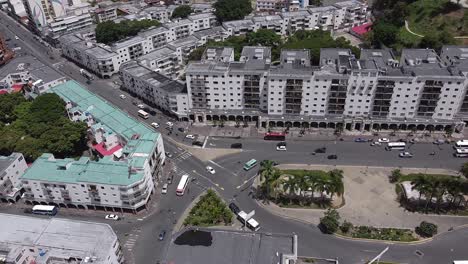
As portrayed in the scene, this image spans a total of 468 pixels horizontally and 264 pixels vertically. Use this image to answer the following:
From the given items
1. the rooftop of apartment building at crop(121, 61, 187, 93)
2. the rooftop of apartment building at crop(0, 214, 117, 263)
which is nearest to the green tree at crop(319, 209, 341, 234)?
the rooftop of apartment building at crop(0, 214, 117, 263)

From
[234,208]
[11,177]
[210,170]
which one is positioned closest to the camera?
[234,208]

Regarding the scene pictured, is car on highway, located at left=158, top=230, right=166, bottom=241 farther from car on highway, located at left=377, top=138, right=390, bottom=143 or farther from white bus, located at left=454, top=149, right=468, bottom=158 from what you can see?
white bus, located at left=454, top=149, right=468, bottom=158

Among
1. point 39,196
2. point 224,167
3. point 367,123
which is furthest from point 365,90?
point 39,196

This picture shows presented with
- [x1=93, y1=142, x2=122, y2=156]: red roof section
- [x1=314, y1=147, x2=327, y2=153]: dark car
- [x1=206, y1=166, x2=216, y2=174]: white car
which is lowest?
[x1=206, y1=166, x2=216, y2=174]: white car

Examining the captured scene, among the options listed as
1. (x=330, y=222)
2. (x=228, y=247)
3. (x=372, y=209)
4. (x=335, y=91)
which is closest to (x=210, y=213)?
(x=228, y=247)

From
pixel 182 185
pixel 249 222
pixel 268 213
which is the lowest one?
pixel 268 213

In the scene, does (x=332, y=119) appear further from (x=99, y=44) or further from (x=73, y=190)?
(x=99, y=44)

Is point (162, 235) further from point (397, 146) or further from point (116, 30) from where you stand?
point (116, 30)
